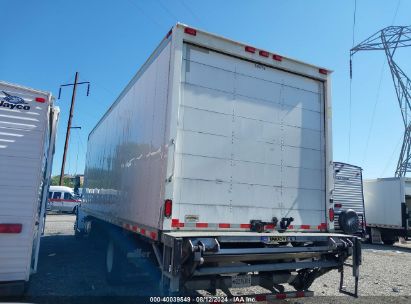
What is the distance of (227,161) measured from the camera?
5.12 m

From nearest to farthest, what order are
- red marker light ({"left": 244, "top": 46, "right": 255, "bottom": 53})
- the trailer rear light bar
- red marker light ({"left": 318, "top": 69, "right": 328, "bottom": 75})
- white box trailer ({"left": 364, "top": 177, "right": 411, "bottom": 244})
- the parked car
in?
red marker light ({"left": 244, "top": 46, "right": 255, "bottom": 53}) → the trailer rear light bar → red marker light ({"left": 318, "top": 69, "right": 328, "bottom": 75}) → white box trailer ({"left": 364, "top": 177, "right": 411, "bottom": 244}) → the parked car

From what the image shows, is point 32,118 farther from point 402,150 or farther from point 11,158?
point 402,150

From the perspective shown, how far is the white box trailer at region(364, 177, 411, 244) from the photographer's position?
1644 centimetres

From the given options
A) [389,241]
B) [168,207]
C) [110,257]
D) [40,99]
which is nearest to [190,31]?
[40,99]

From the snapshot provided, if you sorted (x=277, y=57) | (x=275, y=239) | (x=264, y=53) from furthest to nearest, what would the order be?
(x=277, y=57)
(x=264, y=53)
(x=275, y=239)

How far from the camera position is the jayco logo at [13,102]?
474 cm

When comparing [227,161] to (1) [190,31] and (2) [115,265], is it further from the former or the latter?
(2) [115,265]

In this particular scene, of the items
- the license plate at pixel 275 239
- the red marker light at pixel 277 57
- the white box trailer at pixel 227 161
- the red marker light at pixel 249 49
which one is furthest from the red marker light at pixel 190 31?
the license plate at pixel 275 239

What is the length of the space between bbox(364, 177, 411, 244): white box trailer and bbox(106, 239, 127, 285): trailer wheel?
561 inches

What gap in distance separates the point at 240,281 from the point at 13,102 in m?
3.86

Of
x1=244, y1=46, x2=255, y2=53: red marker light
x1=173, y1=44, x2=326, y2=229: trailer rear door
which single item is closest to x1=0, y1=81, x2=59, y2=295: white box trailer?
x1=173, y1=44, x2=326, y2=229: trailer rear door

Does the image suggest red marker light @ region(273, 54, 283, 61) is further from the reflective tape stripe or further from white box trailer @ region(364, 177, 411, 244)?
white box trailer @ region(364, 177, 411, 244)

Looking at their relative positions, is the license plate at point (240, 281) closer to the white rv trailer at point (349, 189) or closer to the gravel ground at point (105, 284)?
the gravel ground at point (105, 284)

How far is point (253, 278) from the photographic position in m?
4.80
